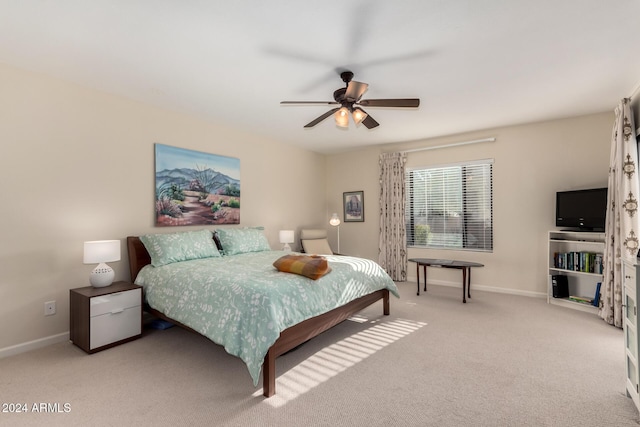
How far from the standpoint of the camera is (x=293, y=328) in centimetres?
238

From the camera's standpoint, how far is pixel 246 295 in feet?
7.47

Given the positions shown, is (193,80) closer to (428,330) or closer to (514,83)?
(514,83)

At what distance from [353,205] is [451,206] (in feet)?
6.23

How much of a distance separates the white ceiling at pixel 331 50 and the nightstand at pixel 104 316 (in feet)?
6.85

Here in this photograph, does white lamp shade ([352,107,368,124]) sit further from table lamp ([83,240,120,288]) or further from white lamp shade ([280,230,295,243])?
white lamp shade ([280,230,295,243])

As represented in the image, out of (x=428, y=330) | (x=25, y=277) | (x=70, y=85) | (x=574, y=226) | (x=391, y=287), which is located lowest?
(x=428, y=330)

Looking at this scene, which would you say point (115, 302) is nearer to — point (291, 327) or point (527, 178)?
point (291, 327)

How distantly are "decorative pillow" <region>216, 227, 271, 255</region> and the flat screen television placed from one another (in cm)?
413

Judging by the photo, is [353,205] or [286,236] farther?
[353,205]

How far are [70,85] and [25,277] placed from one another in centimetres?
193

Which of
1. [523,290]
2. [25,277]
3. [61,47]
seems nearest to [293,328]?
[25,277]

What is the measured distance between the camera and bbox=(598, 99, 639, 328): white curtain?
3236mm

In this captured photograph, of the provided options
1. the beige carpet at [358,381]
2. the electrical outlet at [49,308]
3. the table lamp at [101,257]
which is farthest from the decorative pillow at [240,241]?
the electrical outlet at [49,308]

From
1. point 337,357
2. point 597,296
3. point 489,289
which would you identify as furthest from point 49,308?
point 597,296
